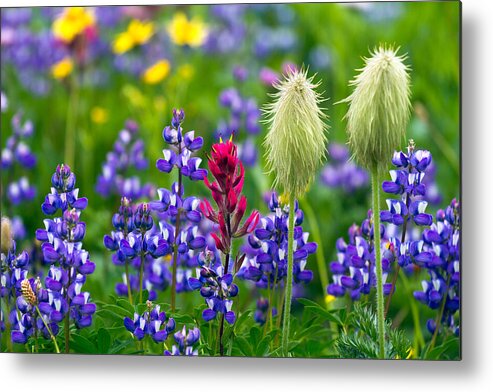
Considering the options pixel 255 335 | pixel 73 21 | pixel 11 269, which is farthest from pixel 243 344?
pixel 73 21

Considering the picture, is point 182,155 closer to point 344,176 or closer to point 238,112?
point 238,112

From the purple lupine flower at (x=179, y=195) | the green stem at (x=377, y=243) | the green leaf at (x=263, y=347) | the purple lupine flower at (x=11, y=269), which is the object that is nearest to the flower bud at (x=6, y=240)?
the purple lupine flower at (x=11, y=269)

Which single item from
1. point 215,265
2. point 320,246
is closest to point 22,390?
point 215,265

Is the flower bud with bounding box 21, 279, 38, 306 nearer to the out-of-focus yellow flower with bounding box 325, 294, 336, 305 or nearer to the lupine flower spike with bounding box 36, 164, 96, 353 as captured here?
the lupine flower spike with bounding box 36, 164, 96, 353

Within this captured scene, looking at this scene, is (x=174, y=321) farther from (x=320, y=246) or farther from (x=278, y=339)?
(x=320, y=246)

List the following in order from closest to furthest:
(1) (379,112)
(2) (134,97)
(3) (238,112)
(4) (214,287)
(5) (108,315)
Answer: (1) (379,112) < (4) (214,287) < (5) (108,315) < (3) (238,112) < (2) (134,97)

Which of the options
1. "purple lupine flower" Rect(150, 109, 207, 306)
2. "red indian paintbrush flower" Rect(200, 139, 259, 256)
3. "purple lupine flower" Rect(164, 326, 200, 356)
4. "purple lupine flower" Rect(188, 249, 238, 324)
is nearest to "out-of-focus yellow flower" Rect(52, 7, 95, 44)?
"purple lupine flower" Rect(150, 109, 207, 306)

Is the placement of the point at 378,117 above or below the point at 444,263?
above

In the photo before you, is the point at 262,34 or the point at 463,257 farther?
the point at 262,34
